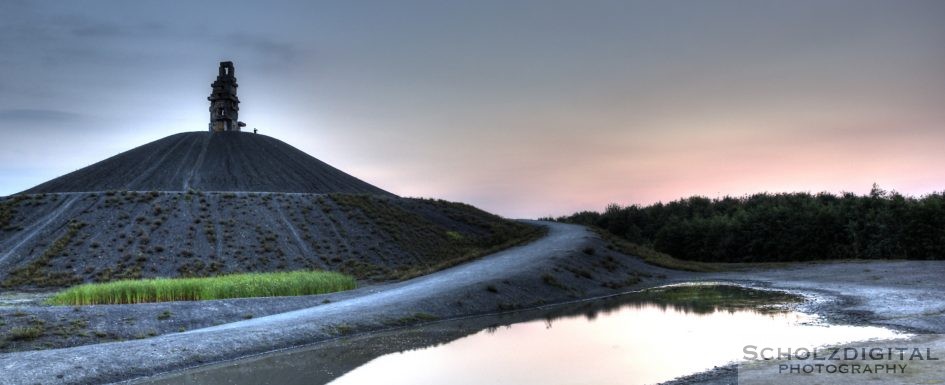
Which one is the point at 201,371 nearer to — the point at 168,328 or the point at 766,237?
the point at 168,328

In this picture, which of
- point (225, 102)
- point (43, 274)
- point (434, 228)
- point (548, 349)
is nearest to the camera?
point (548, 349)

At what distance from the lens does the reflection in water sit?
20.2m

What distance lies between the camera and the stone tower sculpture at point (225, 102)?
106 meters

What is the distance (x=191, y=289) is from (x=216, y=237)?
25656 mm

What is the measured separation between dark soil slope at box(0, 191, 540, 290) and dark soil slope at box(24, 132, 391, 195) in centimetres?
1544

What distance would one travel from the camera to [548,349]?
78.6 ft

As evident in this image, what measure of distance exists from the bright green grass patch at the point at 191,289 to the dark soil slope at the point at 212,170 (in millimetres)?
46766

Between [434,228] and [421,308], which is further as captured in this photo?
[434,228]

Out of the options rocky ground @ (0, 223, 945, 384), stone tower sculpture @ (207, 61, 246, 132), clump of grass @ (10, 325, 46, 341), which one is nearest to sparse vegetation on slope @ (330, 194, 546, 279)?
rocky ground @ (0, 223, 945, 384)

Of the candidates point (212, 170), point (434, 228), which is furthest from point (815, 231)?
point (212, 170)

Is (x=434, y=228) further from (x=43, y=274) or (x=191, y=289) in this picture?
(x=191, y=289)

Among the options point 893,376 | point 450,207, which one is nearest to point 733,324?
point 893,376

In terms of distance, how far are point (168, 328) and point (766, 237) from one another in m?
55.5

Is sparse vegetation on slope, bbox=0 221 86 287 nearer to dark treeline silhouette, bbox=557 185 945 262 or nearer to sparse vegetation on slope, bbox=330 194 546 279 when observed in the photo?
sparse vegetation on slope, bbox=330 194 546 279
